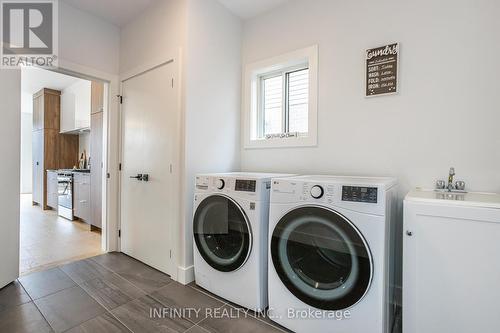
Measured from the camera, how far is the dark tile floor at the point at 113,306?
1.51 metres

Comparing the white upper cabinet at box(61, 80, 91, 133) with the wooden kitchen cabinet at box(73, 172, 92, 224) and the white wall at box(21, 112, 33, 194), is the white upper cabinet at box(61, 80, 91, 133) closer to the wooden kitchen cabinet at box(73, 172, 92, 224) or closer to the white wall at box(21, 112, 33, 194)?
the wooden kitchen cabinet at box(73, 172, 92, 224)

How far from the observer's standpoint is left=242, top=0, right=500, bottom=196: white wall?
1.48 m

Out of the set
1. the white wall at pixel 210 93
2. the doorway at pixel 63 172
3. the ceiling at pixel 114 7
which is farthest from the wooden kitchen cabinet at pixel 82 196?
the white wall at pixel 210 93

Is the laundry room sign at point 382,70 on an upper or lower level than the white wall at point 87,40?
lower

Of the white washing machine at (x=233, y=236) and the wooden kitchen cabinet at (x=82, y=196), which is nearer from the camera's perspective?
the white washing machine at (x=233, y=236)

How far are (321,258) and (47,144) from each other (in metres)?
6.00

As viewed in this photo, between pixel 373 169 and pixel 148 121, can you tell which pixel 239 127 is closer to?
pixel 148 121

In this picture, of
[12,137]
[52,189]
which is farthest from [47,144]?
[12,137]

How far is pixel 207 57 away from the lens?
224 cm

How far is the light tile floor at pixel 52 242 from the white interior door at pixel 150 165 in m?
0.61

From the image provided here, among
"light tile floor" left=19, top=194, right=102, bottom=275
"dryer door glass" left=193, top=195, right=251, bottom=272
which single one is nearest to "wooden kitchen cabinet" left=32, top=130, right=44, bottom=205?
"light tile floor" left=19, top=194, right=102, bottom=275

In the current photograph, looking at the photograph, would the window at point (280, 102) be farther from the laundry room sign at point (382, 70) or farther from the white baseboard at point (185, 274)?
the white baseboard at point (185, 274)

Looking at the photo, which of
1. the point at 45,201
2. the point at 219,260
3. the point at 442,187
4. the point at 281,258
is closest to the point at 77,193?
the point at 45,201

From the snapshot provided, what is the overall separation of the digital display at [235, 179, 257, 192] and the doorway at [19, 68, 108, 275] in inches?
76.6
